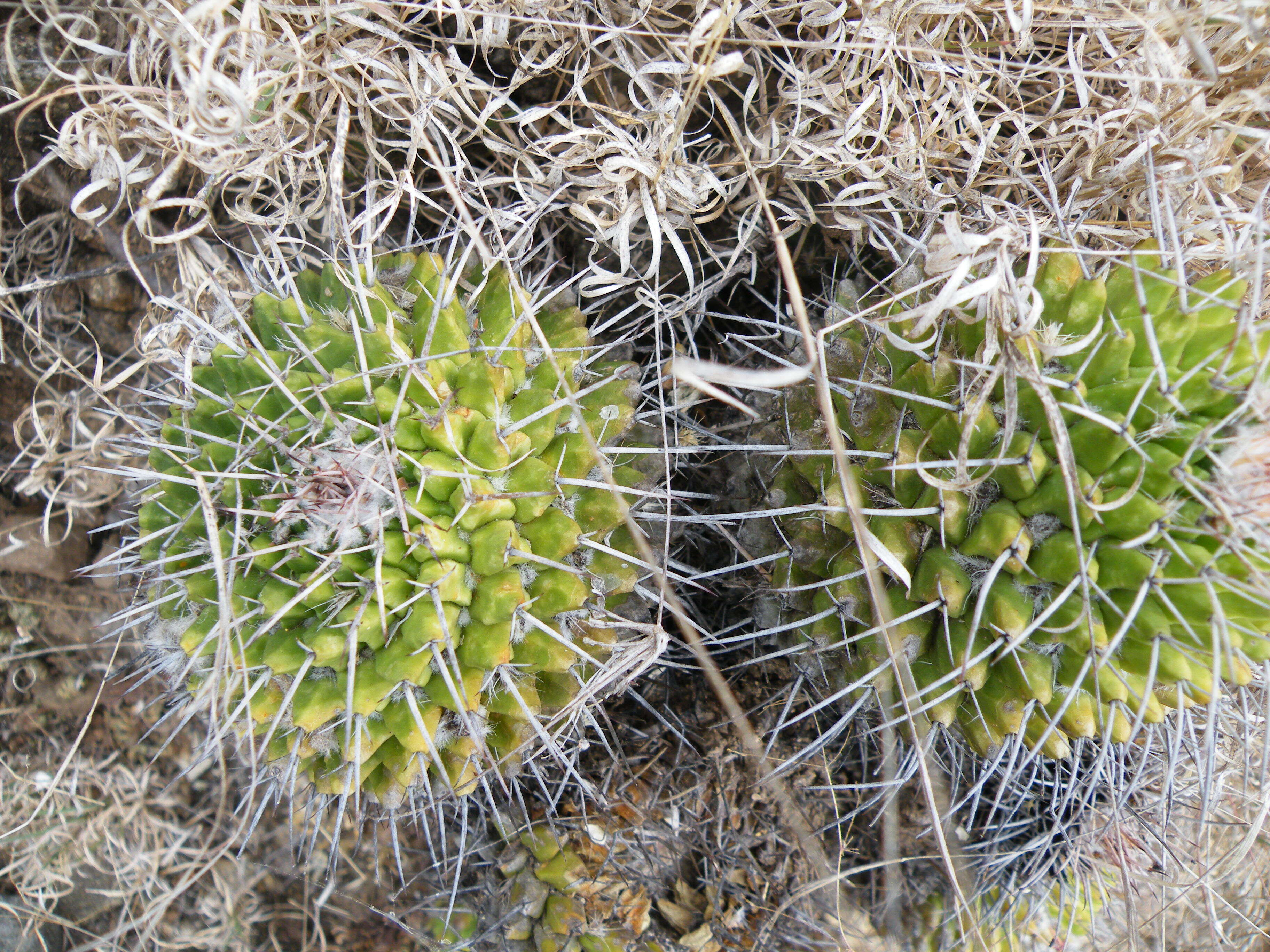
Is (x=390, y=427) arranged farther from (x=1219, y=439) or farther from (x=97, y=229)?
(x=97, y=229)

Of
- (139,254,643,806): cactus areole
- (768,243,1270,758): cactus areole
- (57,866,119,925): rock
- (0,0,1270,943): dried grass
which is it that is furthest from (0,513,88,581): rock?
(768,243,1270,758): cactus areole

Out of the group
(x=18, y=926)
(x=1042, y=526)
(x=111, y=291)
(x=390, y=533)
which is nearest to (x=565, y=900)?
(x=390, y=533)

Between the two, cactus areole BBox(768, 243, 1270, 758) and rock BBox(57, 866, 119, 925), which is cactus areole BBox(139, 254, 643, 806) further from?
rock BBox(57, 866, 119, 925)

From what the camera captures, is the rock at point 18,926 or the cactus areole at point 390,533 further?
the rock at point 18,926

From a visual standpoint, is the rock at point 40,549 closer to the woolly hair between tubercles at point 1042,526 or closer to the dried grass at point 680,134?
the dried grass at point 680,134

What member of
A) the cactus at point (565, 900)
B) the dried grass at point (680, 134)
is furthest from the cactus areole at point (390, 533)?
the cactus at point (565, 900)

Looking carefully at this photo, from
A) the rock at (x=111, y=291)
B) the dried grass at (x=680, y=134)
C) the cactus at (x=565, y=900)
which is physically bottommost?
the cactus at (x=565, y=900)
